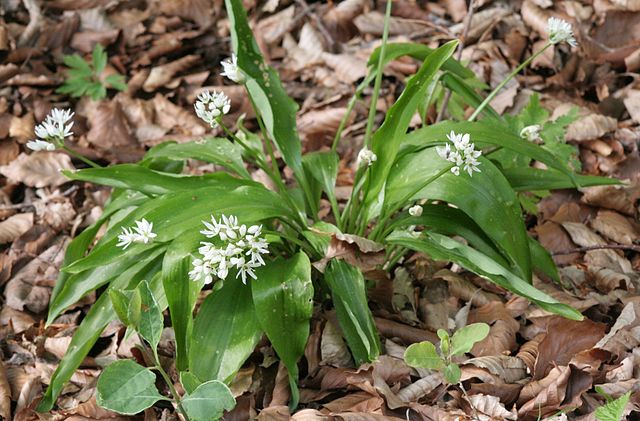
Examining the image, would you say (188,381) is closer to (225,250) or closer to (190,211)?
(225,250)

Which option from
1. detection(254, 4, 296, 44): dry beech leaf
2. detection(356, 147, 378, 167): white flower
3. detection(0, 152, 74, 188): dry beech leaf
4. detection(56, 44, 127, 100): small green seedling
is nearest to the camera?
detection(356, 147, 378, 167): white flower

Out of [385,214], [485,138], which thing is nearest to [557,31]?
[485,138]

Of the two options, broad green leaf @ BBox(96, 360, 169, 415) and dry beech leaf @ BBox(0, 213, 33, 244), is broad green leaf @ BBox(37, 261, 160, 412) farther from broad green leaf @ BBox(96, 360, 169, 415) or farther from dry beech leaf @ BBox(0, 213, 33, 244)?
dry beech leaf @ BBox(0, 213, 33, 244)

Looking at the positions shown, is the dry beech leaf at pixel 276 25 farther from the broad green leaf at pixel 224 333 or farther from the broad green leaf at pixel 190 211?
the broad green leaf at pixel 224 333

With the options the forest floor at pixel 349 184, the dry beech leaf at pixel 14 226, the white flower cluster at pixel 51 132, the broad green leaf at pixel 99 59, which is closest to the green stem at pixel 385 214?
the forest floor at pixel 349 184

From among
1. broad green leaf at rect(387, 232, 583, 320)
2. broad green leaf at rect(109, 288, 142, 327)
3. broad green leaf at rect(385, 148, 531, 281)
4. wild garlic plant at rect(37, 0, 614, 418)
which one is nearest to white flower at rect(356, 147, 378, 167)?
wild garlic plant at rect(37, 0, 614, 418)
